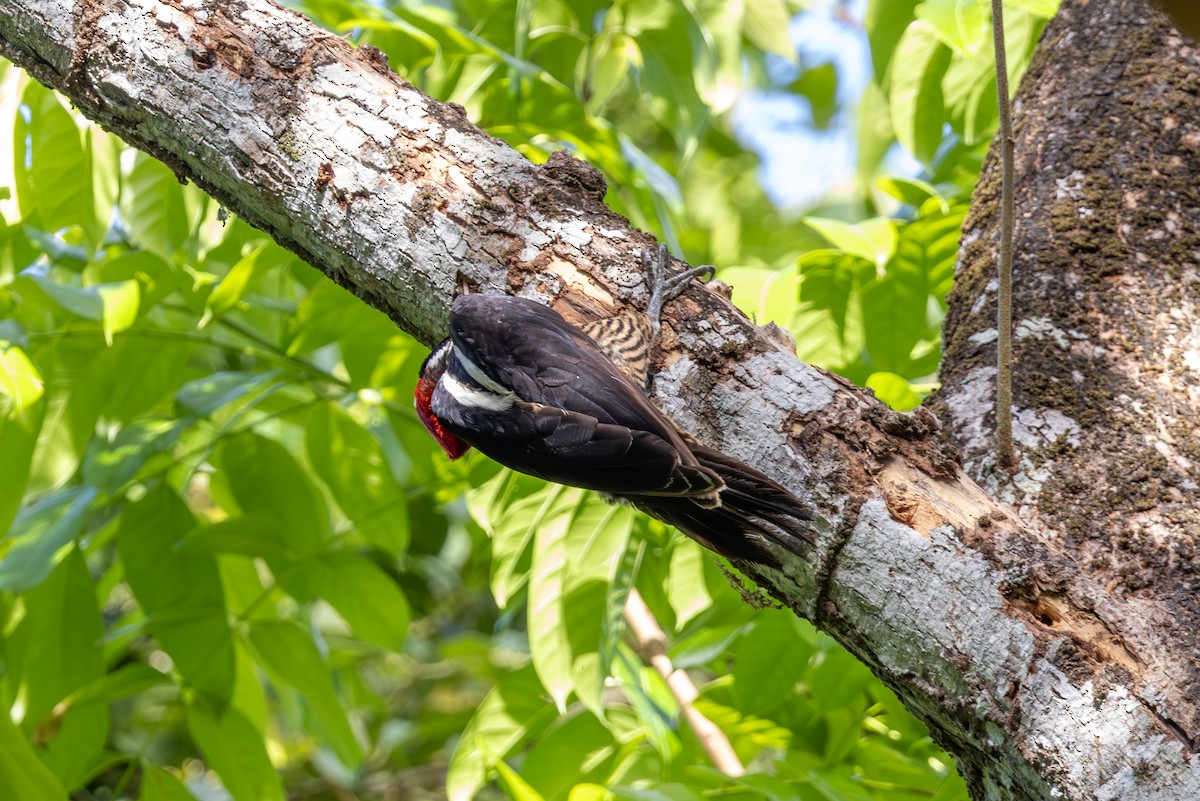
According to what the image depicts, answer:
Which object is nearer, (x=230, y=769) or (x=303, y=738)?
(x=230, y=769)

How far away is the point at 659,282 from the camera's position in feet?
6.43

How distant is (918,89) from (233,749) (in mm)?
2698

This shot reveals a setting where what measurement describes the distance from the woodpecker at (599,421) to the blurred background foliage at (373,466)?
0.49 metres

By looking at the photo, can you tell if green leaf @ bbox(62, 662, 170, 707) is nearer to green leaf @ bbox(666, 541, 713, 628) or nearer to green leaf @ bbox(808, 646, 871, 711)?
green leaf @ bbox(666, 541, 713, 628)

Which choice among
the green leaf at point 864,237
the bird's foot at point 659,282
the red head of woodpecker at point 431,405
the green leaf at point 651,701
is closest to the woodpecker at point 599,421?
the bird's foot at point 659,282

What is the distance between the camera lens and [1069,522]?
182cm

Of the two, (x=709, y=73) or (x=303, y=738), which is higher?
(x=709, y=73)

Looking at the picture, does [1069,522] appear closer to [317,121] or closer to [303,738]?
[317,121]

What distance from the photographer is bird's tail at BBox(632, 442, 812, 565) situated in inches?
66.2

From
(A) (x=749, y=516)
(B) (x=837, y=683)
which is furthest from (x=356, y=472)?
(A) (x=749, y=516)

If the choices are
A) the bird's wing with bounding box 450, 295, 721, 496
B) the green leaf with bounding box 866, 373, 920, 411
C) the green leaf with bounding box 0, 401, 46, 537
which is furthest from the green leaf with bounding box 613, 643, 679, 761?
the green leaf with bounding box 0, 401, 46, 537

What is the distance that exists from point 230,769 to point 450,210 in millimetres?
1778

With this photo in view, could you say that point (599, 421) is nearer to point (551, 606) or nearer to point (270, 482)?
point (551, 606)

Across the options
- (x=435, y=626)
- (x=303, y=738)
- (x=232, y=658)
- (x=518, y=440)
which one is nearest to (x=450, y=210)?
(x=518, y=440)
